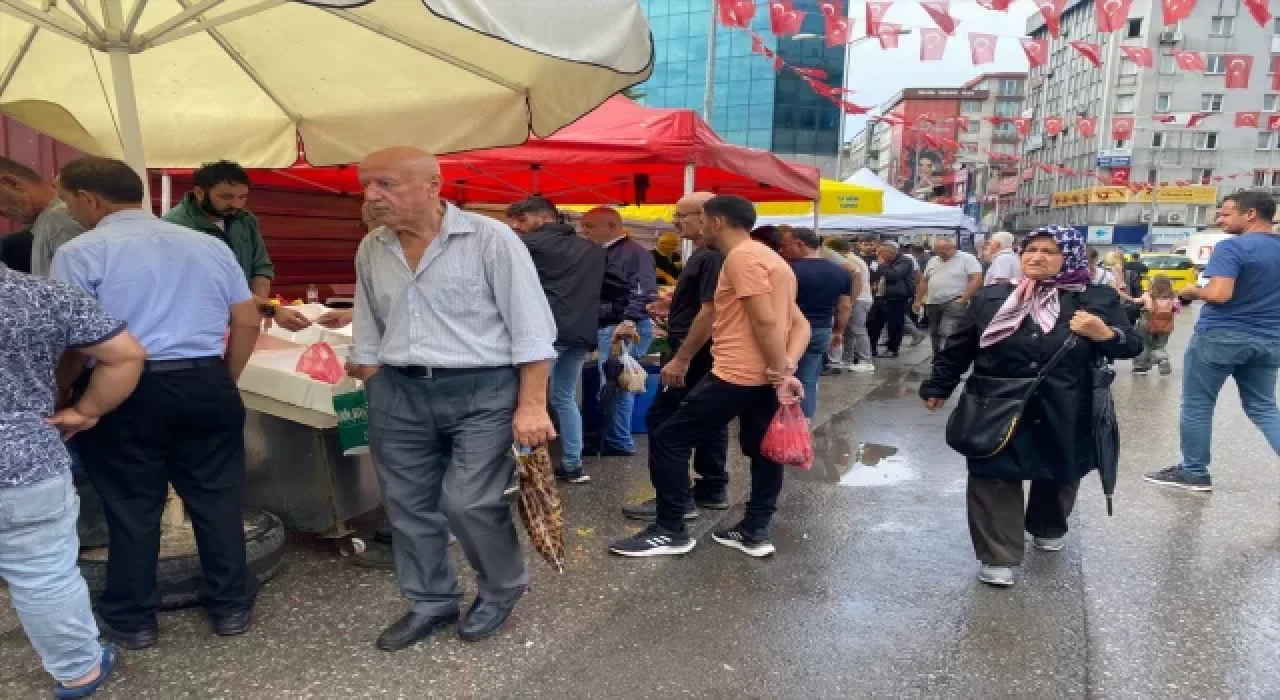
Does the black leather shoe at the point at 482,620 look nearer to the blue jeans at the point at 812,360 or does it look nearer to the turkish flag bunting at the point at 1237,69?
the blue jeans at the point at 812,360

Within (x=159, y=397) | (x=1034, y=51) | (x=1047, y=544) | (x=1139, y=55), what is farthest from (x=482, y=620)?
(x=1139, y=55)

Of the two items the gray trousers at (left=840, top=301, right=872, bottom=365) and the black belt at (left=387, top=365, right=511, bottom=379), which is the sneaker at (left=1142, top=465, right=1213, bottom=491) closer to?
the black belt at (left=387, top=365, right=511, bottom=379)

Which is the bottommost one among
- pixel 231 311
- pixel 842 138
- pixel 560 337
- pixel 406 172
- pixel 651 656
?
pixel 651 656

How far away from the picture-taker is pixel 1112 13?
782cm

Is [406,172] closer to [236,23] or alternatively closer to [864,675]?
[236,23]

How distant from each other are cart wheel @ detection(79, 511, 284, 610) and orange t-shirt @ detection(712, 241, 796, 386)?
2.08 metres

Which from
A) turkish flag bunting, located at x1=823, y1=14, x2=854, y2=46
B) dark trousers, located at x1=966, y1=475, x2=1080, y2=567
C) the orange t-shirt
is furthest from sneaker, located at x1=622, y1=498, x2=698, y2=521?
turkish flag bunting, located at x1=823, y1=14, x2=854, y2=46

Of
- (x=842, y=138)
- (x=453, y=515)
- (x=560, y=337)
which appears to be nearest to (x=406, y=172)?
(x=453, y=515)

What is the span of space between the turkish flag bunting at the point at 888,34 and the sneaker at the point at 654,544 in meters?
7.85

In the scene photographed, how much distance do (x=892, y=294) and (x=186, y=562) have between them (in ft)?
34.0

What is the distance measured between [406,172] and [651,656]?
189 centimetres

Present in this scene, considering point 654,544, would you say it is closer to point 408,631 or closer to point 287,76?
point 408,631

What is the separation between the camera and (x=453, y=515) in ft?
9.14

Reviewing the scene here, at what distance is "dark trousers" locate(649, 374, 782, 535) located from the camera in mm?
3701
